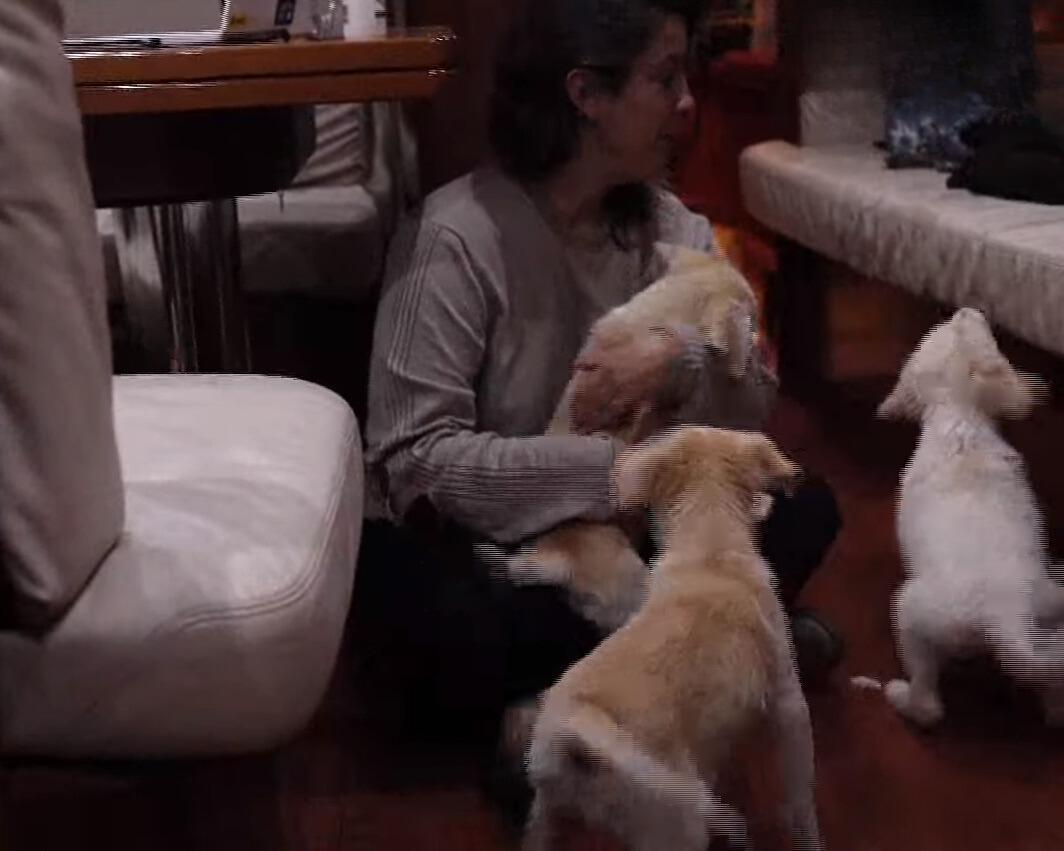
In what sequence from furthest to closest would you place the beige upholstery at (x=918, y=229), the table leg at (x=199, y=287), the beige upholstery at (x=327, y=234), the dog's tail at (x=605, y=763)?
the beige upholstery at (x=327, y=234), the beige upholstery at (x=918, y=229), the table leg at (x=199, y=287), the dog's tail at (x=605, y=763)

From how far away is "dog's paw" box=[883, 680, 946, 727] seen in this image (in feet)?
4.82

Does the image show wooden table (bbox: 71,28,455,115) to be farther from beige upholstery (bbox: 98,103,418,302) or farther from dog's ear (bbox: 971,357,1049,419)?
beige upholstery (bbox: 98,103,418,302)

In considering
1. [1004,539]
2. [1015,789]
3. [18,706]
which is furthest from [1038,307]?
[18,706]

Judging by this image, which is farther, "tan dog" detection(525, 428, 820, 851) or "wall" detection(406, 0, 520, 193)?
"wall" detection(406, 0, 520, 193)

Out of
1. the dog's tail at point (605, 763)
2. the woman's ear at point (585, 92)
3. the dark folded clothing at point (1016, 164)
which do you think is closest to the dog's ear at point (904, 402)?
the woman's ear at point (585, 92)

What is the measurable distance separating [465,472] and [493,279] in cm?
20

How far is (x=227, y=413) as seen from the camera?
1028 millimetres

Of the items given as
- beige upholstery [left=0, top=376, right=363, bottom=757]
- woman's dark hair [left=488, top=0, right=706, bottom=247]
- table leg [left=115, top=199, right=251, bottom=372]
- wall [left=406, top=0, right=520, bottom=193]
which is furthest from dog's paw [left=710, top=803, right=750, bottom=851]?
wall [left=406, top=0, right=520, bottom=193]

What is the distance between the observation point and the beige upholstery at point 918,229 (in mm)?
1804

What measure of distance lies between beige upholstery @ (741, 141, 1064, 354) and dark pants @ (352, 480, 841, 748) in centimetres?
78

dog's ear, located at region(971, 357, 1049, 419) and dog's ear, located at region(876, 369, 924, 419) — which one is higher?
dog's ear, located at region(971, 357, 1049, 419)

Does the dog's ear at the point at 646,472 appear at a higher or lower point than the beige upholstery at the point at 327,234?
higher

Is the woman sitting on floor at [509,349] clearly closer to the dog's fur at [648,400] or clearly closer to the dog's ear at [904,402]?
the dog's fur at [648,400]

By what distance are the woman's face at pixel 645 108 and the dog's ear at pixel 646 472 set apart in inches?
17.6
